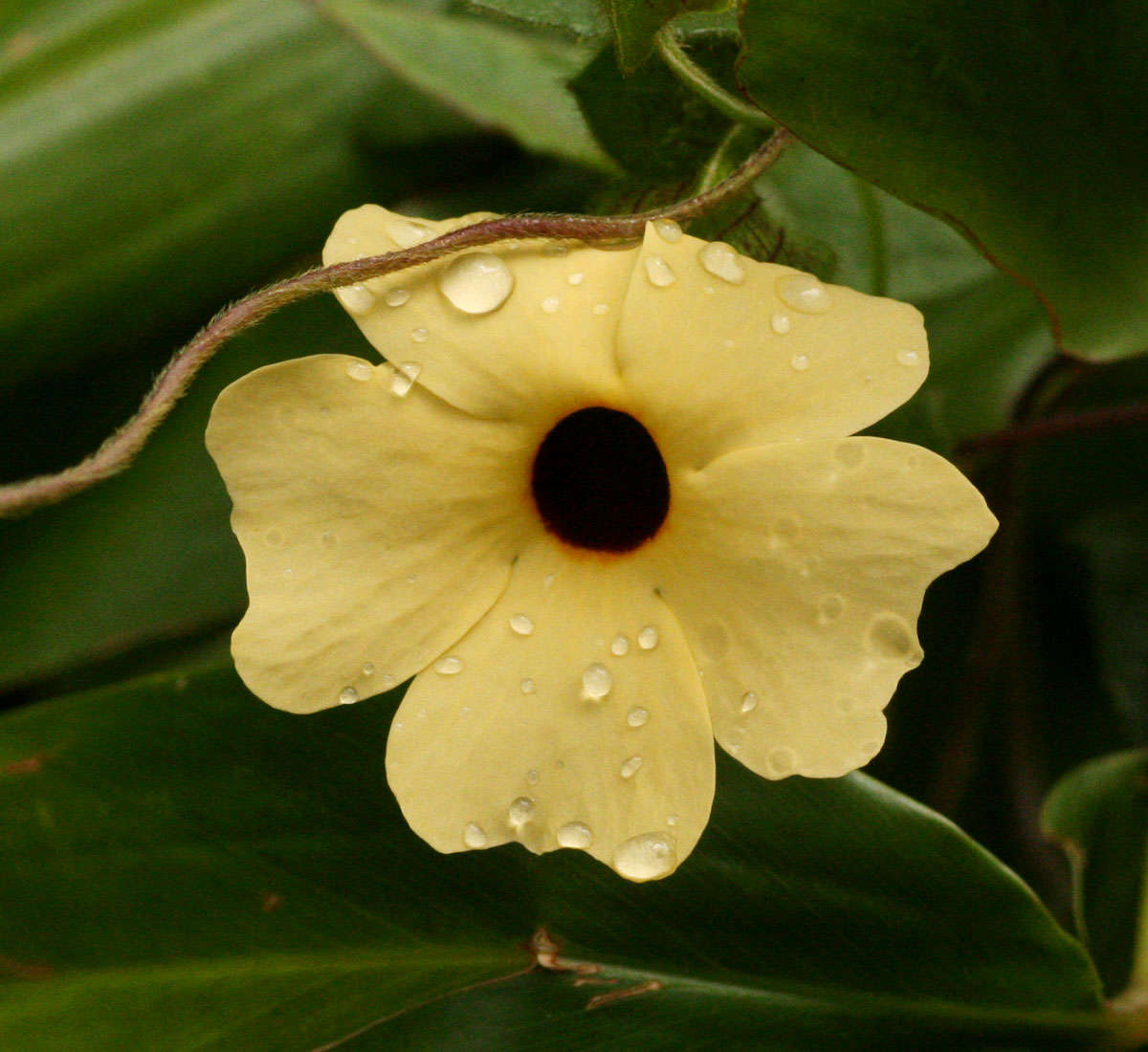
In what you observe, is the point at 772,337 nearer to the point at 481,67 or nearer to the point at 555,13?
the point at 555,13

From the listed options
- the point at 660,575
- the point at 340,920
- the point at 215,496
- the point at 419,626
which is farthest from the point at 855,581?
the point at 215,496

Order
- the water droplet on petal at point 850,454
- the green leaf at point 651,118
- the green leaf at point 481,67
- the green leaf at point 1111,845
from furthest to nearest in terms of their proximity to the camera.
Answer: the green leaf at point 481,67, the green leaf at point 1111,845, the green leaf at point 651,118, the water droplet on petal at point 850,454

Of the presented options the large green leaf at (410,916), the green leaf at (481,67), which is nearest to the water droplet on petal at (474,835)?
the large green leaf at (410,916)

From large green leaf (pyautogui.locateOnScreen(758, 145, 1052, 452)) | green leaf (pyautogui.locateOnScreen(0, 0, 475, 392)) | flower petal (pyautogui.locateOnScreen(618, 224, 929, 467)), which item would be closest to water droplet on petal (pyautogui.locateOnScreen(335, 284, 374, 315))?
flower petal (pyautogui.locateOnScreen(618, 224, 929, 467))

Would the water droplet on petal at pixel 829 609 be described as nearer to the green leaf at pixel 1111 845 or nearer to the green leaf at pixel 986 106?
the green leaf at pixel 986 106

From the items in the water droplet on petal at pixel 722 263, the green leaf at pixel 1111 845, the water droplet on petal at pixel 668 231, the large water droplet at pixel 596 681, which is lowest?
the green leaf at pixel 1111 845

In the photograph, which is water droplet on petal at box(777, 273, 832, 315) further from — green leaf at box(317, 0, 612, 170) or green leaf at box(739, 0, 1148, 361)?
green leaf at box(317, 0, 612, 170)

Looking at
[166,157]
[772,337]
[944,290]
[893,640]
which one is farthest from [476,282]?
[166,157]

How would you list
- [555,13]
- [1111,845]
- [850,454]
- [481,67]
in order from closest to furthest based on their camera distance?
A: [850,454] < [555,13] < [1111,845] < [481,67]
